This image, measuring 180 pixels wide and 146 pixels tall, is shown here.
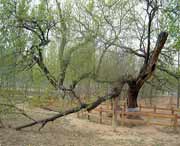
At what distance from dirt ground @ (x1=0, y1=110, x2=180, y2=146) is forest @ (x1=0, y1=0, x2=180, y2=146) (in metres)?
0.03

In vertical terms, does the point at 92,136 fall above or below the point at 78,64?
below

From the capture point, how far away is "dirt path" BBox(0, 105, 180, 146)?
8.38 meters

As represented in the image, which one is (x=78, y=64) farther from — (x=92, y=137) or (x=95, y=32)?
(x=92, y=137)

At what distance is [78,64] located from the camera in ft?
47.3

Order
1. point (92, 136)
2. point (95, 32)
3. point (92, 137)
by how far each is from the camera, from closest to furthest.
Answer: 1. point (92, 137)
2. point (92, 136)
3. point (95, 32)

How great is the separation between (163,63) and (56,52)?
20.7 ft

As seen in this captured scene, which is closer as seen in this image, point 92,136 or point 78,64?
point 92,136

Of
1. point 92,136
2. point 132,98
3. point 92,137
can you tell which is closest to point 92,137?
point 92,137

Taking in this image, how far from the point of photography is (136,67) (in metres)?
18.6

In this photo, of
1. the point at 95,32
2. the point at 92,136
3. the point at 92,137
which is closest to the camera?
the point at 92,137

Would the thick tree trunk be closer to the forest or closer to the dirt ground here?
the forest

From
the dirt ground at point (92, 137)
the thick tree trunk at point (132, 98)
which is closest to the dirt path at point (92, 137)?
the dirt ground at point (92, 137)

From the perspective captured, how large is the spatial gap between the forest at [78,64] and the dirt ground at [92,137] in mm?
30

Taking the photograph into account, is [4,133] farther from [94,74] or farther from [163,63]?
[163,63]
